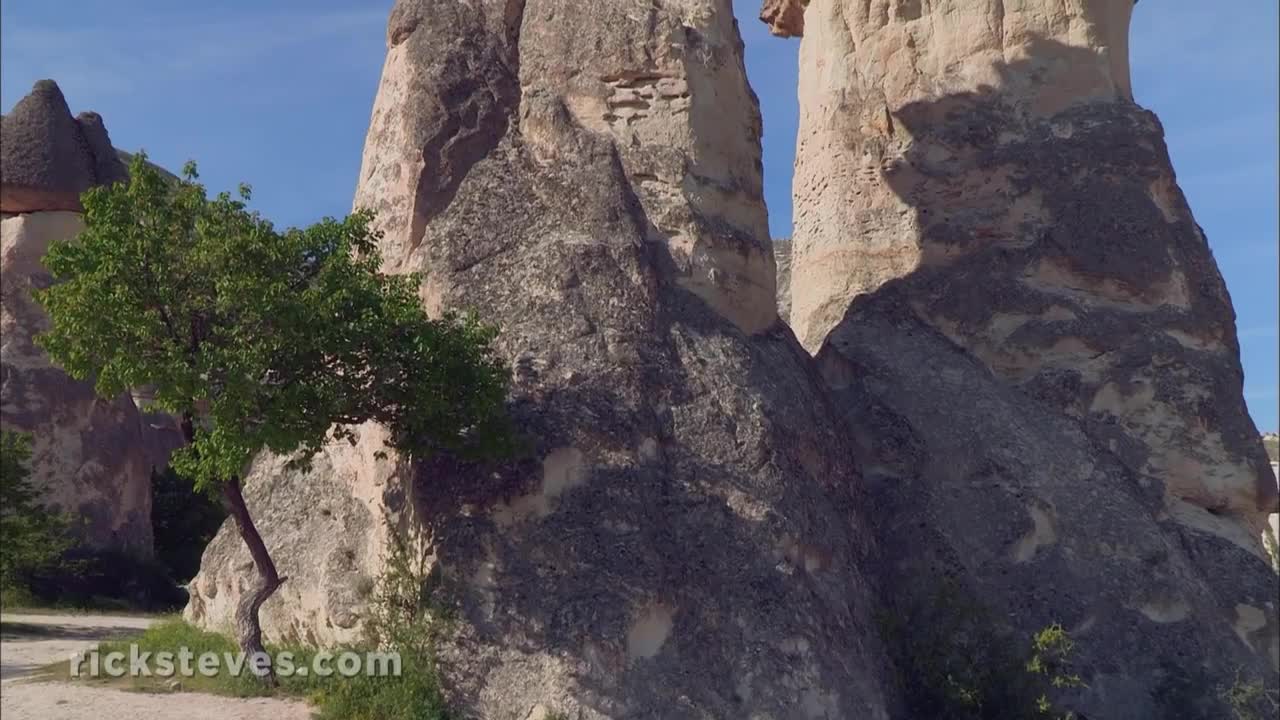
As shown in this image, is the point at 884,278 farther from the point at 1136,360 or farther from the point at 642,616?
the point at 642,616

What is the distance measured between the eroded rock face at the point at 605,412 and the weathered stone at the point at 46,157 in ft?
34.6

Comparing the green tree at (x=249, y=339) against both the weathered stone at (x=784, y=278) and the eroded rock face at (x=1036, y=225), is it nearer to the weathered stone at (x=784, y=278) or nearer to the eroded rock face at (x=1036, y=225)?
the eroded rock face at (x=1036, y=225)

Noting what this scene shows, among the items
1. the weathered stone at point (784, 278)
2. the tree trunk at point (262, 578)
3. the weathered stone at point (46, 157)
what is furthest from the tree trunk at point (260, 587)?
the weathered stone at point (784, 278)

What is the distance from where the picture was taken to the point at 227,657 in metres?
11.0

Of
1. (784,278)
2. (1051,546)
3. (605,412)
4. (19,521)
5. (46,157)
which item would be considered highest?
(46,157)

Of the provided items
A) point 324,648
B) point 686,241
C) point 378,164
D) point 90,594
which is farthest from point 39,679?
point 90,594

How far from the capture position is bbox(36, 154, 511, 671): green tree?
9.62 meters

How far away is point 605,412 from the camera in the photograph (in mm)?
10734

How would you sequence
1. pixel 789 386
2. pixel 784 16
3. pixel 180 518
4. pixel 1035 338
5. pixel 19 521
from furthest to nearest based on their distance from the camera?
pixel 180 518 < pixel 784 16 < pixel 19 521 < pixel 1035 338 < pixel 789 386

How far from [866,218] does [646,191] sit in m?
4.68

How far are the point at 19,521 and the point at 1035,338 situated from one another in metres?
12.6

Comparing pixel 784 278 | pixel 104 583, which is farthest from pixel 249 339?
pixel 784 278

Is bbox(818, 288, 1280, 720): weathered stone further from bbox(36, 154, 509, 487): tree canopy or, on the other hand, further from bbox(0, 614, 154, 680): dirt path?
bbox(0, 614, 154, 680): dirt path

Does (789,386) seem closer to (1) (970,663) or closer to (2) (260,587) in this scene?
(1) (970,663)
